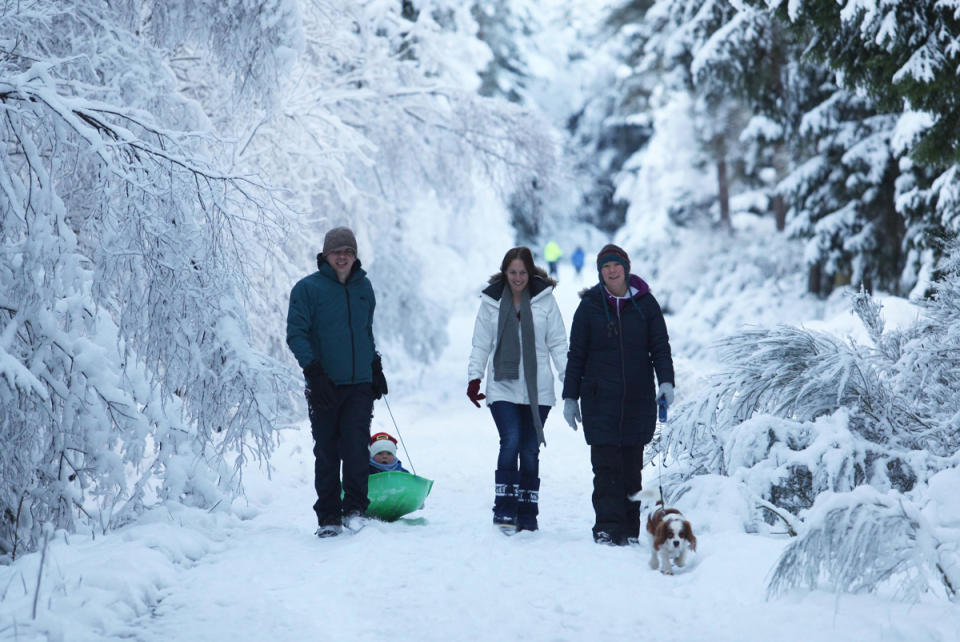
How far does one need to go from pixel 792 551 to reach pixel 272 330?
269 inches

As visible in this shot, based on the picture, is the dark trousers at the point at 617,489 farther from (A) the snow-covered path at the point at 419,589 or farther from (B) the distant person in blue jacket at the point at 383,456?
(B) the distant person in blue jacket at the point at 383,456

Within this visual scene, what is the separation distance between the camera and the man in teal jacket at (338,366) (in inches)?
224

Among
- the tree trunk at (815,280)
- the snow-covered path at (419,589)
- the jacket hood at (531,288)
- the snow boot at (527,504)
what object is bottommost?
the snow-covered path at (419,589)

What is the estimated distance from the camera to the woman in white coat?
5973 millimetres

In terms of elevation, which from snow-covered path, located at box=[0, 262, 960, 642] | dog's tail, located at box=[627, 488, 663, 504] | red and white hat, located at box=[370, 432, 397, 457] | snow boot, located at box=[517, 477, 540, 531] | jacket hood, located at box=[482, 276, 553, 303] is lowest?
snow-covered path, located at box=[0, 262, 960, 642]

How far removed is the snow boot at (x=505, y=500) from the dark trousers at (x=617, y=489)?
58 centimetres

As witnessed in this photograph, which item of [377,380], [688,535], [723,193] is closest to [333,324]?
[377,380]

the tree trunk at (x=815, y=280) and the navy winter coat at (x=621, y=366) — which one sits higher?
the tree trunk at (x=815, y=280)

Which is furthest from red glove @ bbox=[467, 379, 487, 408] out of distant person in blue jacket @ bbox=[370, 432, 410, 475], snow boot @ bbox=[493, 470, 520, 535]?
distant person in blue jacket @ bbox=[370, 432, 410, 475]

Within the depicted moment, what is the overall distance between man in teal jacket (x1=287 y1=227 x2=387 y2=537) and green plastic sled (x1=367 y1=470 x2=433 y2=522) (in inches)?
10.5

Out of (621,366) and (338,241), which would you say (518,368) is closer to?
(621,366)

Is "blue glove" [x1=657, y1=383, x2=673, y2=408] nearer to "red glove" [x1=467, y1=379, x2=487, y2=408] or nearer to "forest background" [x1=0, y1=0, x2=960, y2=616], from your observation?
"forest background" [x1=0, y1=0, x2=960, y2=616]

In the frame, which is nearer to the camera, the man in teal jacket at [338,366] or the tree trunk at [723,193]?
the man in teal jacket at [338,366]

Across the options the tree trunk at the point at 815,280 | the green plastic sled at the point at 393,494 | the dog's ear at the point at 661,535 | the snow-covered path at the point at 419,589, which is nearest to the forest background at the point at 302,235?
the snow-covered path at the point at 419,589
